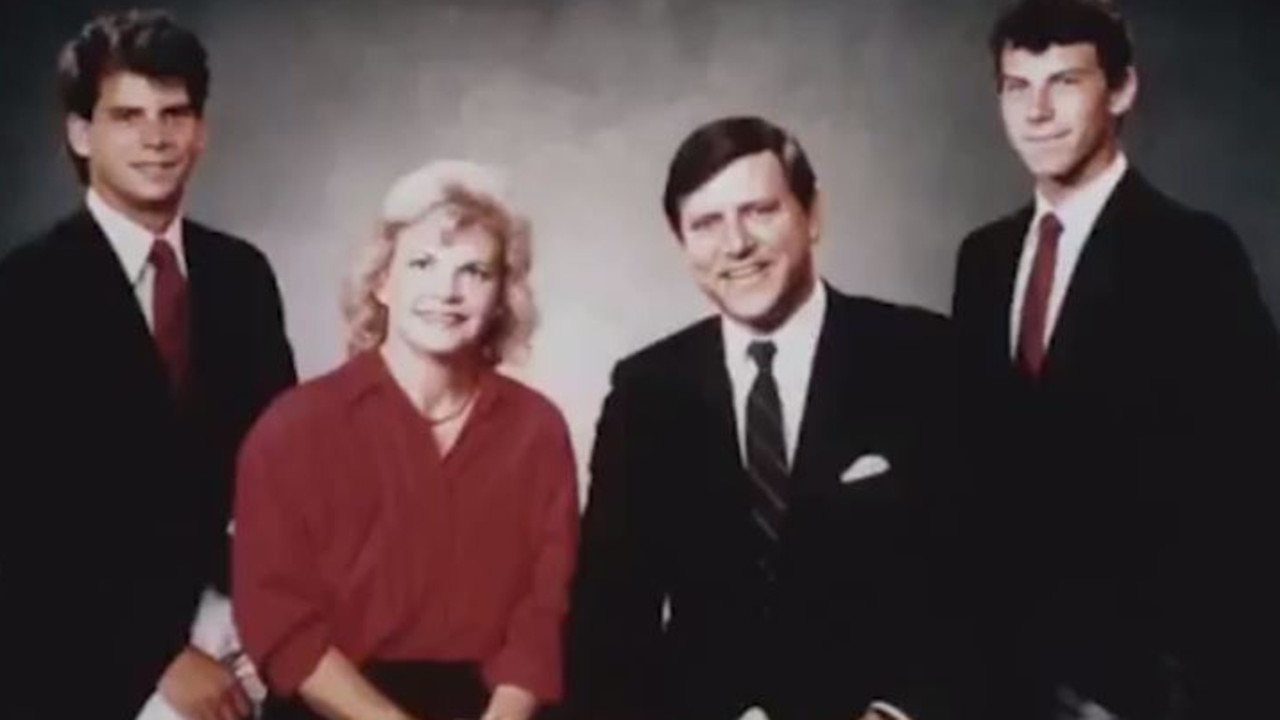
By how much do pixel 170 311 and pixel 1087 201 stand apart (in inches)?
42.2

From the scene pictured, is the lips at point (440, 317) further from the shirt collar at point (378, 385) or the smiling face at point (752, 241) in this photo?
the smiling face at point (752, 241)

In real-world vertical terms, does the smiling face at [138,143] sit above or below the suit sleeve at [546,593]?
above

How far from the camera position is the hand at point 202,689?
2133mm

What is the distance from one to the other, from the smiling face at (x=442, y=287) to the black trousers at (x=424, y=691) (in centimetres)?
35

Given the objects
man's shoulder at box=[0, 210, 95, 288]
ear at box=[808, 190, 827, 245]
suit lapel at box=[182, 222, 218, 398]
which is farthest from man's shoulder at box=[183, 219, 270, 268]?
ear at box=[808, 190, 827, 245]

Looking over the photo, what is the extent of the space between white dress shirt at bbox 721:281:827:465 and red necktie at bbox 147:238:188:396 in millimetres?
627

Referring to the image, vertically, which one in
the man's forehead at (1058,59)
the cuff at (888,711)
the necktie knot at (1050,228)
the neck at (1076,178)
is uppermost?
the man's forehead at (1058,59)

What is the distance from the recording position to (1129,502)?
2.14 meters

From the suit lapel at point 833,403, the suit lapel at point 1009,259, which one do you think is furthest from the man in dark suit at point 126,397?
the suit lapel at point 1009,259

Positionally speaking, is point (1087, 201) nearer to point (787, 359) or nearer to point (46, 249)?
point (787, 359)

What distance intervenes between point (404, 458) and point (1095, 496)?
78 cm

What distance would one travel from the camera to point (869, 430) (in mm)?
2156

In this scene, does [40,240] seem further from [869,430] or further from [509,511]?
[869,430]

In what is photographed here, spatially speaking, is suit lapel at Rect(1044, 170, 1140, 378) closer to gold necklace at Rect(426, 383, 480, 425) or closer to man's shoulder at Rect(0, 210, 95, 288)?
gold necklace at Rect(426, 383, 480, 425)
